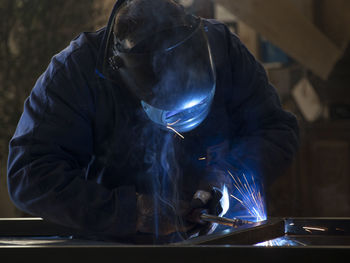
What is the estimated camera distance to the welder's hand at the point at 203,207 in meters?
1.28

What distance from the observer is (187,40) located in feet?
4.05

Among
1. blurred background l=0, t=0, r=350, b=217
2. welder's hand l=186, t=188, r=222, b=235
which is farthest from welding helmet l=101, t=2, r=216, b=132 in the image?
blurred background l=0, t=0, r=350, b=217

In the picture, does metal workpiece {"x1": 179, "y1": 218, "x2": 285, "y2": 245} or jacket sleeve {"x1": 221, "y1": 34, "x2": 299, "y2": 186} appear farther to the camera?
jacket sleeve {"x1": 221, "y1": 34, "x2": 299, "y2": 186}

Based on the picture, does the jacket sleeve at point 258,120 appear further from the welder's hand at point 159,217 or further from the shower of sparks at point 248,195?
the welder's hand at point 159,217

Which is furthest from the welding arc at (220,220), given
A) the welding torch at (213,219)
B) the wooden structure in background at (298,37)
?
the wooden structure in background at (298,37)

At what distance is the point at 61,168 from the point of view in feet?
4.38

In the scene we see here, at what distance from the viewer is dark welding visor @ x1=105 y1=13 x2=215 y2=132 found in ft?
3.98

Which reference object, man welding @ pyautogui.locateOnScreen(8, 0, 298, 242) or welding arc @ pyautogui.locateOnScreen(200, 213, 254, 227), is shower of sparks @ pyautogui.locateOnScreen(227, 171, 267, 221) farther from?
welding arc @ pyautogui.locateOnScreen(200, 213, 254, 227)

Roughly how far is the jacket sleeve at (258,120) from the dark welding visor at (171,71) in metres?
0.33

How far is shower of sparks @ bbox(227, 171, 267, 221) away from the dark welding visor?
1.10ft

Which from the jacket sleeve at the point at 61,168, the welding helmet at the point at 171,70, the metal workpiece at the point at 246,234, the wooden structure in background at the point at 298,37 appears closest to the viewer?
the metal workpiece at the point at 246,234

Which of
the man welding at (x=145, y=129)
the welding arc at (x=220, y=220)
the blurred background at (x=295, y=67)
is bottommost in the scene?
the blurred background at (x=295, y=67)

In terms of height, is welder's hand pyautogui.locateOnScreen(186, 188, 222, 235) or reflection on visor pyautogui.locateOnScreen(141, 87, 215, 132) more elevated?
reflection on visor pyautogui.locateOnScreen(141, 87, 215, 132)
